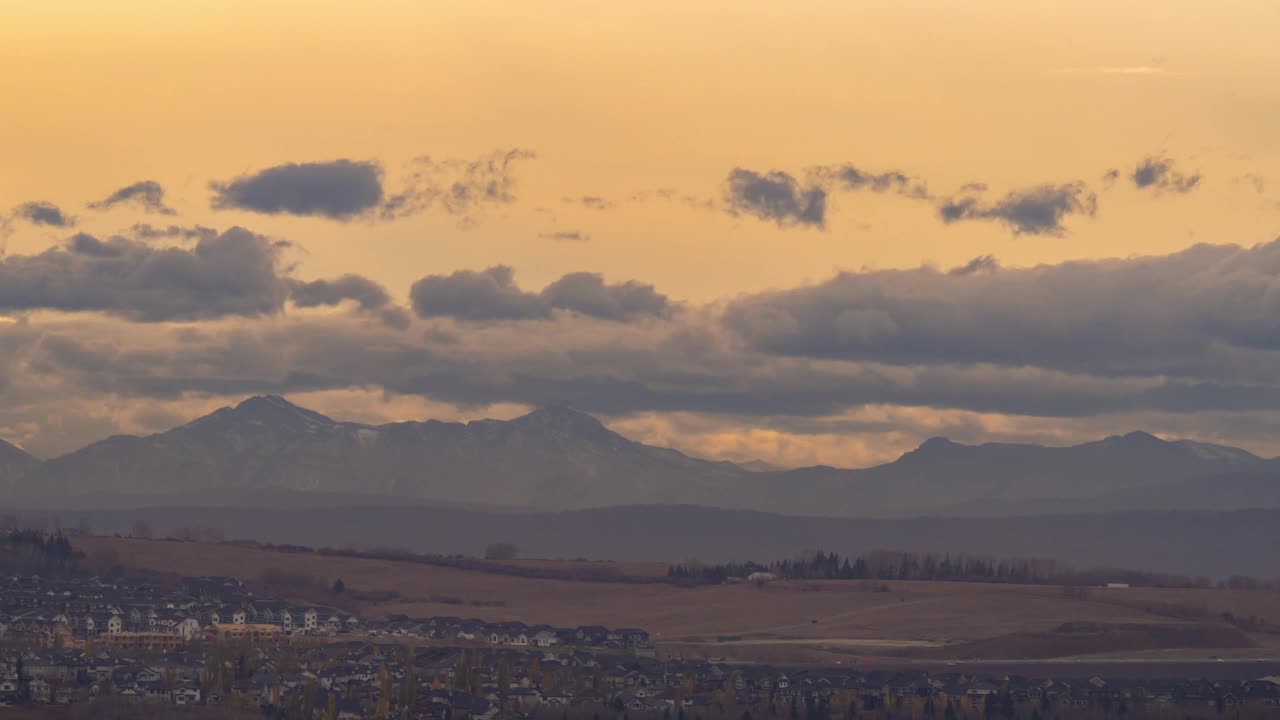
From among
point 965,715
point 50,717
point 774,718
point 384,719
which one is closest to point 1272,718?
point 965,715

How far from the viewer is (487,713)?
635 ft

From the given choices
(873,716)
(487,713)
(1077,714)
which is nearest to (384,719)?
(487,713)

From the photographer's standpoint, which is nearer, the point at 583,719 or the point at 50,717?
the point at 50,717

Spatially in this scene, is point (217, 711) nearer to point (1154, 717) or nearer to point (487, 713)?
point (487, 713)

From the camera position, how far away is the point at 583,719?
7539 inches

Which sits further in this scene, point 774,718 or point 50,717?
point 774,718

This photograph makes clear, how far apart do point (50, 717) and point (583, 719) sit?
44.8 m

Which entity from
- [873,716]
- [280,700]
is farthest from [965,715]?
[280,700]

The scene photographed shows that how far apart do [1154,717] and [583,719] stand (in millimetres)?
51986

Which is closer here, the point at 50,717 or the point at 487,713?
the point at 50,717

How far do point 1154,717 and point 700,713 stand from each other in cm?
4135

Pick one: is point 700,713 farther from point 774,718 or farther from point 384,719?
point 384,719

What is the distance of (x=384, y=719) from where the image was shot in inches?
7313

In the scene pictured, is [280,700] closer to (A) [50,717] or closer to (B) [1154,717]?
(A) [50,717]
